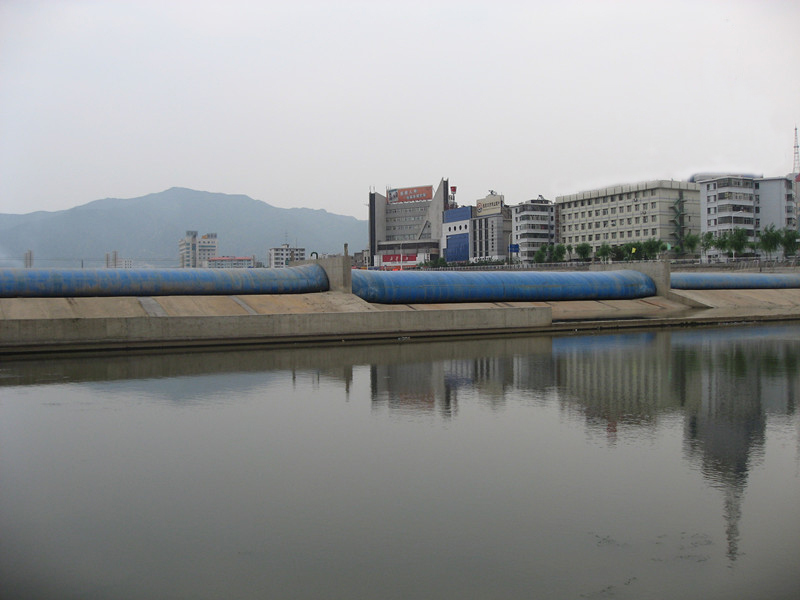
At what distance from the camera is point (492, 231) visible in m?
147

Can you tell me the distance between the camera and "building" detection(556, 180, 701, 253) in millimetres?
113375

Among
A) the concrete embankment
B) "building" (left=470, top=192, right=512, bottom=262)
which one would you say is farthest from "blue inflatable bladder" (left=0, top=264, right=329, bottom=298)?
"building" (left=470, top=192, right=512, bottom=262)

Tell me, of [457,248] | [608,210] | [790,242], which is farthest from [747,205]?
[457,248]

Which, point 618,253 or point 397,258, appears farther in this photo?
point 397,258

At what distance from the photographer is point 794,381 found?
820 inches

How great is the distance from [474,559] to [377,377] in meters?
13.8

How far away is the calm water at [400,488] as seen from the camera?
7590 millimetres

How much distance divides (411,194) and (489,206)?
33.5 metres

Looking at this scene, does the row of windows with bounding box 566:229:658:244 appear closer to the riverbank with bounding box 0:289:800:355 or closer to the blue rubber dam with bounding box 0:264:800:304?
the blue rubber dam with bounding box 0:264:800:304

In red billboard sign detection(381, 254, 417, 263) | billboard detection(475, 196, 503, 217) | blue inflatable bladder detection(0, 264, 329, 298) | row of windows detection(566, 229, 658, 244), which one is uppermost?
billboard detection(475, 196, 503, 217)

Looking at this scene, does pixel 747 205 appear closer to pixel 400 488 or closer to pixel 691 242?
pixel 691 242

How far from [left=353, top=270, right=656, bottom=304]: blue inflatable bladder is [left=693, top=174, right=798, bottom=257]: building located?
2300 inches

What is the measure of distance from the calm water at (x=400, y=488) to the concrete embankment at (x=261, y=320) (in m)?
7.15

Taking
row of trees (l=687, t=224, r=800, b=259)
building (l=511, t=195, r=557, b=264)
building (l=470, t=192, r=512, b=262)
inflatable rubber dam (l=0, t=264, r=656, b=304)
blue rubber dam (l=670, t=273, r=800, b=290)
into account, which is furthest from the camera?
building (l=470, t=192, r=512, b=262)
